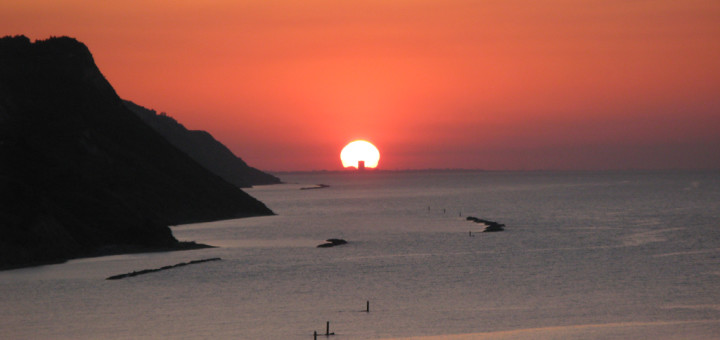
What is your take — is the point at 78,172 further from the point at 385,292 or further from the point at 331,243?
the point at 385,292

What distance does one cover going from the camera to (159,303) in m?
78.1

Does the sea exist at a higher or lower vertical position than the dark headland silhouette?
lower

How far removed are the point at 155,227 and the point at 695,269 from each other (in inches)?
2861

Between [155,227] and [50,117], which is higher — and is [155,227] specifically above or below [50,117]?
below

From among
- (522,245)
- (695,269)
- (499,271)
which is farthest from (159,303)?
(522,245)

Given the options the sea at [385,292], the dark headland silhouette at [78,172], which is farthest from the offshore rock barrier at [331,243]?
the dark headland silhouette at [78,172]

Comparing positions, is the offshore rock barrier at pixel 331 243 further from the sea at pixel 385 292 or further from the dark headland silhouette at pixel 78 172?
the dark headland silhouette at pixel 78 172

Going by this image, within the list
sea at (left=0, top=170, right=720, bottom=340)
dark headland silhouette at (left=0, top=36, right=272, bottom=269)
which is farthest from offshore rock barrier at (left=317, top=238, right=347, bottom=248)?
dark headland silhouette at (left=0, top=36, right=272, bottom=269)

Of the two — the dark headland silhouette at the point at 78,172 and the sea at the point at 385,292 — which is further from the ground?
the dark headland silhouette at the point at 78,172

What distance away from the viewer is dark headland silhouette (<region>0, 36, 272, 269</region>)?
10362 cm

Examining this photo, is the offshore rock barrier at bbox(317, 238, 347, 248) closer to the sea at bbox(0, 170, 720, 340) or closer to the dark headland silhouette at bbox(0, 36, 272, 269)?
the sea at bbox(0, 170, 720, 340)

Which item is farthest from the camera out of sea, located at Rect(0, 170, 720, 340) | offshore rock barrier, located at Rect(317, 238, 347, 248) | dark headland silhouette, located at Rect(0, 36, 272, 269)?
offshore rock barrier, located at Rect(317, 238, 347, 248)

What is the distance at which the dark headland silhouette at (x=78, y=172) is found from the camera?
340 ft

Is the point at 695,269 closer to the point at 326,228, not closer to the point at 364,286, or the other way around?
the point at 364,286
